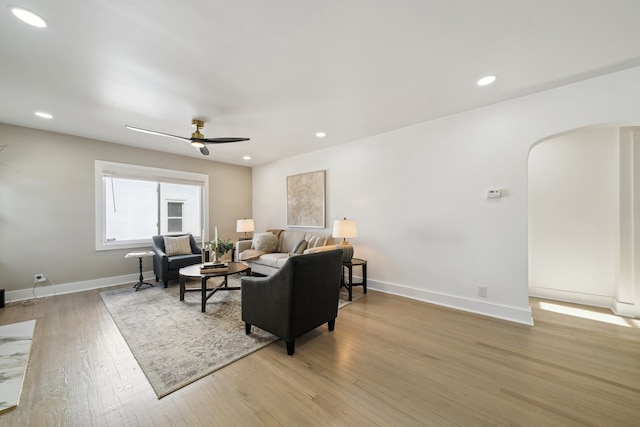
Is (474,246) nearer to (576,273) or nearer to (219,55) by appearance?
(576,273)

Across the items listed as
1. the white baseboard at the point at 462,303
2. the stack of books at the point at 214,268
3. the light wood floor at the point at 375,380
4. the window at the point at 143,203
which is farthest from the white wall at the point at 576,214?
the window at the point at 143,203

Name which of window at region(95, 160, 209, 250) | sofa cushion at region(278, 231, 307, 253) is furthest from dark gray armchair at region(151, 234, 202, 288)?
sofa cushion at region(278, 231, 307, 253)

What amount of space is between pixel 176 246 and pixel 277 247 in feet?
6.61

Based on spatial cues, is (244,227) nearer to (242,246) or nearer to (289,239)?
(242,246)

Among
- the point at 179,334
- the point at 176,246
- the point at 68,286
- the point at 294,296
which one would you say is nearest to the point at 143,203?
the point at 176,246

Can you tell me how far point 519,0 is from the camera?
1520mm

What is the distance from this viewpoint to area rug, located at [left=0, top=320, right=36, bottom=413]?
5.46 feet

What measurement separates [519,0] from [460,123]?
1.85 meters

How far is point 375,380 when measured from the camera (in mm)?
1829

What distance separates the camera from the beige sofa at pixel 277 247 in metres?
4.41

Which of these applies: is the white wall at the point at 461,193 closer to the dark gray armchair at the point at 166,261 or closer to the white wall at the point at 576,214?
the white wall at the point at 576,214

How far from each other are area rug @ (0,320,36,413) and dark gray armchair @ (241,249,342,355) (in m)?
1.66

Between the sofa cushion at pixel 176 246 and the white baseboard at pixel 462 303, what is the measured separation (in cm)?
379

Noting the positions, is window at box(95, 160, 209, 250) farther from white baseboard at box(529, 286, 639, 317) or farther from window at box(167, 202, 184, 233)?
white baseboard at box(529, 286, 639, 317)
